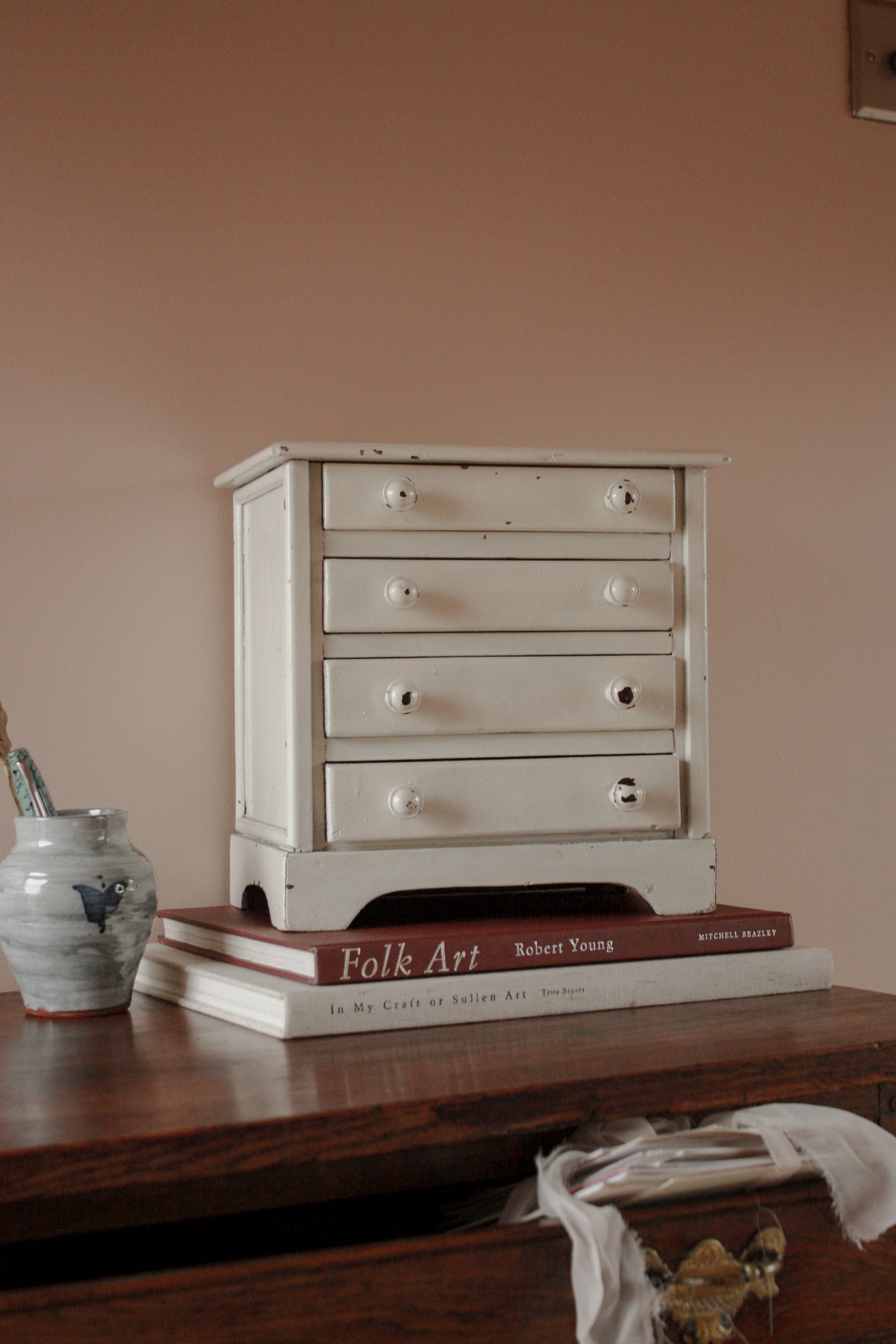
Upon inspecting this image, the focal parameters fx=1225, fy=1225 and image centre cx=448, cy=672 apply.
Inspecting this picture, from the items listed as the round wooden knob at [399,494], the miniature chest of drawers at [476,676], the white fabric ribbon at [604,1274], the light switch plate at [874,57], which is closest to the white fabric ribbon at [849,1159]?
the white fabric ribbon at [604,1274]

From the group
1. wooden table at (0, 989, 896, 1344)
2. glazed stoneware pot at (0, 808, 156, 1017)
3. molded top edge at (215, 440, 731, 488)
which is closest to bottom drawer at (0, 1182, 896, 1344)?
wooden table at (0, 989, 896, 1344)

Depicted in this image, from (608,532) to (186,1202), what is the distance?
0.57 m

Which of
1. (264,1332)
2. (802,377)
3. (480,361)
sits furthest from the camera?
(802,377)

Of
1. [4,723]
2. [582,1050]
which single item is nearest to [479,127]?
[4,723]

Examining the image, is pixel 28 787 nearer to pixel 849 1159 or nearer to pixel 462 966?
pixel 462 966

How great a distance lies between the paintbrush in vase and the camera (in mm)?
908

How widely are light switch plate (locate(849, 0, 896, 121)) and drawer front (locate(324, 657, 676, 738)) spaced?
0.77 m

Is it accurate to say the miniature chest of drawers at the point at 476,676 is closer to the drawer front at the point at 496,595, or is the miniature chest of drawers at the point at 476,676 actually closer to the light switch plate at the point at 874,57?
the drawer front at the point at 496,595

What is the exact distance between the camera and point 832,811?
1297 millimetres

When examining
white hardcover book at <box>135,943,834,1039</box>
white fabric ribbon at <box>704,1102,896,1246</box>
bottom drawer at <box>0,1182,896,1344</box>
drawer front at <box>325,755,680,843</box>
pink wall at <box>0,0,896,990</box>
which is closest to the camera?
bottom drawer at <box>0,1182,896,1344</box>

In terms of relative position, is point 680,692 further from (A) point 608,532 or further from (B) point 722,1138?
(B) point 722,1138

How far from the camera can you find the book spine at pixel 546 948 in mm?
831

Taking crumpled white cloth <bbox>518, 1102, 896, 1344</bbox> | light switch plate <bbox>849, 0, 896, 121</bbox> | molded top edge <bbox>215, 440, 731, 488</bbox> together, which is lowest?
crumpled white cloth <bbox>518, 1102, 896, 1344</bbox>

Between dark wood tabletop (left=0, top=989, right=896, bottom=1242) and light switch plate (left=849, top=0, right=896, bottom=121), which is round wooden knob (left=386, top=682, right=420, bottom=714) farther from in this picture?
light switch plate (left=849, top=0, right=896, bottom=121)
